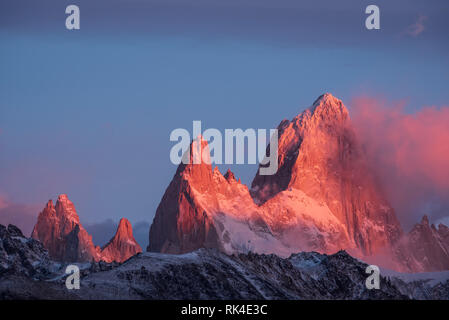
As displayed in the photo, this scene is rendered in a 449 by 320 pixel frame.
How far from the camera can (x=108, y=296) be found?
198 m
